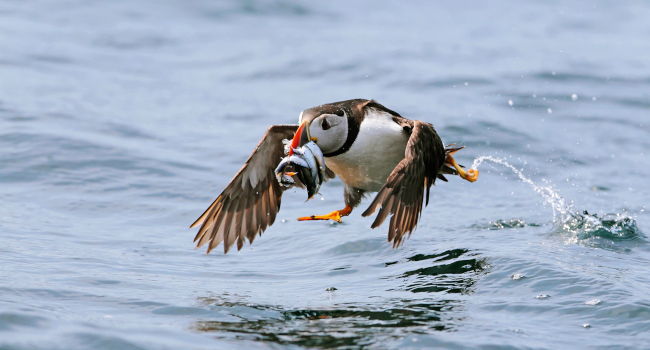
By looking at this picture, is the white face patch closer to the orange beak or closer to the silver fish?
the orange beak

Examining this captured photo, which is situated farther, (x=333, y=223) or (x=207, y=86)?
(x=207, y=86)

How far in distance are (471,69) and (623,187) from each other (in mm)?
6046

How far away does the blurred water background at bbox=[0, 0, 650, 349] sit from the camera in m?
6.83

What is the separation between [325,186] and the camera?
11664mm

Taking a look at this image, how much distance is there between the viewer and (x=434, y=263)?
27.6 feet

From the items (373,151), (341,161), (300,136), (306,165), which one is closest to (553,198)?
(373,151)

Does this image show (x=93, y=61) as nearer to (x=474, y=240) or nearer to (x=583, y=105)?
(x=583, y=105)

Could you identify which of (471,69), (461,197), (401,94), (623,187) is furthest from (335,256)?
(471,69)

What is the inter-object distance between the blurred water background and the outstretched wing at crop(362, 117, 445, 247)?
26.4 inches

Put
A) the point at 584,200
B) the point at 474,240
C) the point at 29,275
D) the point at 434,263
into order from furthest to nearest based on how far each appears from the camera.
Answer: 1. the point at 584,200
2. the point at 474,240
3. the point at 434,263
4. the point at 29,275

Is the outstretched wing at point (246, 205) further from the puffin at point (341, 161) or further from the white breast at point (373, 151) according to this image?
the white breast at point (373, 151)

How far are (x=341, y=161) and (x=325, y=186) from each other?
3.82 m

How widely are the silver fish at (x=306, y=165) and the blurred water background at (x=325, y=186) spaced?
949 mm

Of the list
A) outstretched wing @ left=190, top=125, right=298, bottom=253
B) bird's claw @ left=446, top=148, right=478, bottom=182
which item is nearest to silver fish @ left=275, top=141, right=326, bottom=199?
outstretched wing @ left=190, top=125, right=298, bottom=253
